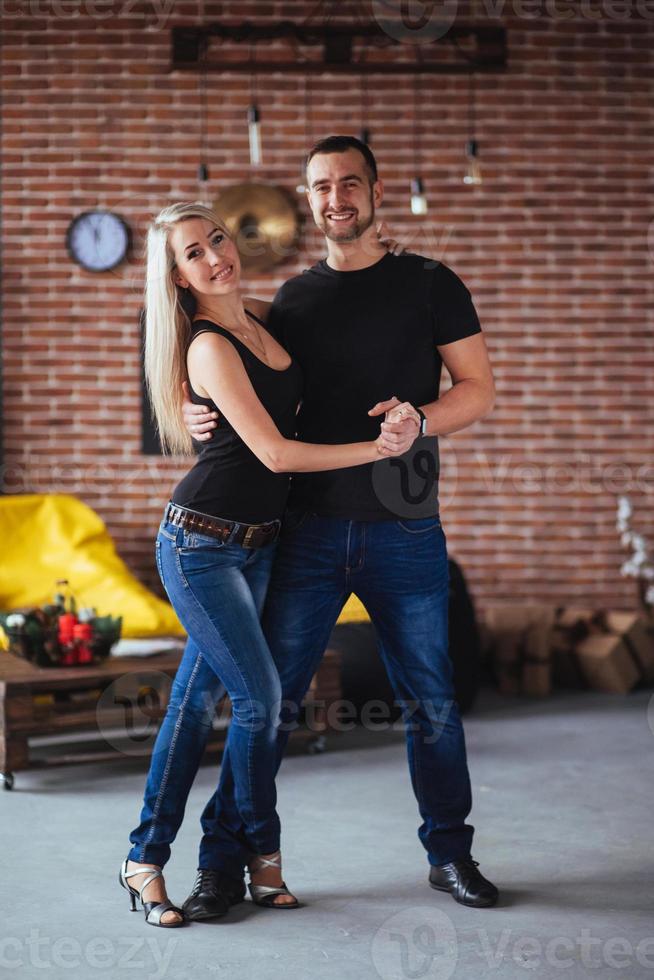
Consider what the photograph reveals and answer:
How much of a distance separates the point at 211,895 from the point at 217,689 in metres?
0.43

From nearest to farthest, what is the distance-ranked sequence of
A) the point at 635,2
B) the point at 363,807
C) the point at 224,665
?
the point at 224,665 < the point at 363,807 < the point at 635,2

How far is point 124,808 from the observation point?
3.32m

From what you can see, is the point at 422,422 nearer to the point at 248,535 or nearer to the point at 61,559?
the point at 248,535

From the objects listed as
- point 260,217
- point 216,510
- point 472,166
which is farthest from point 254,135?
point 216,510

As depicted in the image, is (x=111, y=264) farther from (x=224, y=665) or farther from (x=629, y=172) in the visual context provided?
(x=224, y=665)

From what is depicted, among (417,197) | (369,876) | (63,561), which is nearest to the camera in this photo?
(369,876)

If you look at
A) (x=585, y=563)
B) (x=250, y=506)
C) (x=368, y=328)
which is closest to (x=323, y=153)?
(x=368, y=328)

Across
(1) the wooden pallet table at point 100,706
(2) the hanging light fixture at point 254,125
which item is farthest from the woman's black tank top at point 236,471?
(2) the hanging light fixture at point 254,125

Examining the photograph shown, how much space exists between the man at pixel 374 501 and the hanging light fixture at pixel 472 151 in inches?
109

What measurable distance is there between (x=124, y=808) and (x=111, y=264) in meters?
2.80

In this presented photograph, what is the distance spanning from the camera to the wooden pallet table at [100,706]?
3547mm

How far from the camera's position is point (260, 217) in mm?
5285

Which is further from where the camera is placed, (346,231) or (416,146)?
(416,146)

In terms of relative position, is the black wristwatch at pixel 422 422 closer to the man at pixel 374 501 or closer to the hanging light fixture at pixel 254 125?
the man at pixel 374 501
